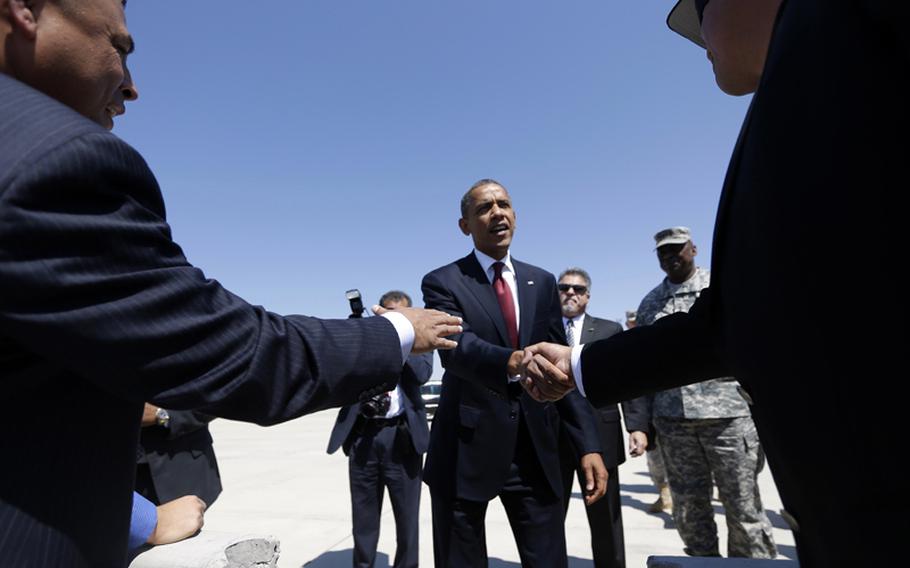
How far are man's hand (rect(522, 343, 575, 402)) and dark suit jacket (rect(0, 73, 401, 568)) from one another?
135 cm

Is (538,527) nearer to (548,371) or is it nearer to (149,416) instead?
(548,371)

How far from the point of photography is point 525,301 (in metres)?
3.03

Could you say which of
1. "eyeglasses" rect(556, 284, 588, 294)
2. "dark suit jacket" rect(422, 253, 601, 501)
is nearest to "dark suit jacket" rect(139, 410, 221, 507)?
"dark suit jacket" rect(422, 253, 601, 501)

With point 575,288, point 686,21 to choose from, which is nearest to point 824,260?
point 686,21

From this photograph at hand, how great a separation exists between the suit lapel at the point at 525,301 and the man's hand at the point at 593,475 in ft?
2.28

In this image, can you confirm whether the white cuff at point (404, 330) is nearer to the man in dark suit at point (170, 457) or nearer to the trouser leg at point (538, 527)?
the trouser leg at point (538, 527)

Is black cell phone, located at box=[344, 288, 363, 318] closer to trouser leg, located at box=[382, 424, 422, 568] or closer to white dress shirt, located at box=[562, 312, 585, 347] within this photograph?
trouser leg, located at box=[382, 424, 422, 568]

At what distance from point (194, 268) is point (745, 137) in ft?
3.67

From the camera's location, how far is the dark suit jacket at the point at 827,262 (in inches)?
33.2

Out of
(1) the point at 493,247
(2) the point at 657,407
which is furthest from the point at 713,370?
(2) the point at 657,407

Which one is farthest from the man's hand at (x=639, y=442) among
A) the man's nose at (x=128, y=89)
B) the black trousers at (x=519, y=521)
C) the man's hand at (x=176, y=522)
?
the man's nose at (x=128, y=89)

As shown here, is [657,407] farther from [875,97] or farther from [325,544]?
[875,97]

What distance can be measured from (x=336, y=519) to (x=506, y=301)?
405 centimetres

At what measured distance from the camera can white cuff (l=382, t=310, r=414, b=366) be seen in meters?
1.51
